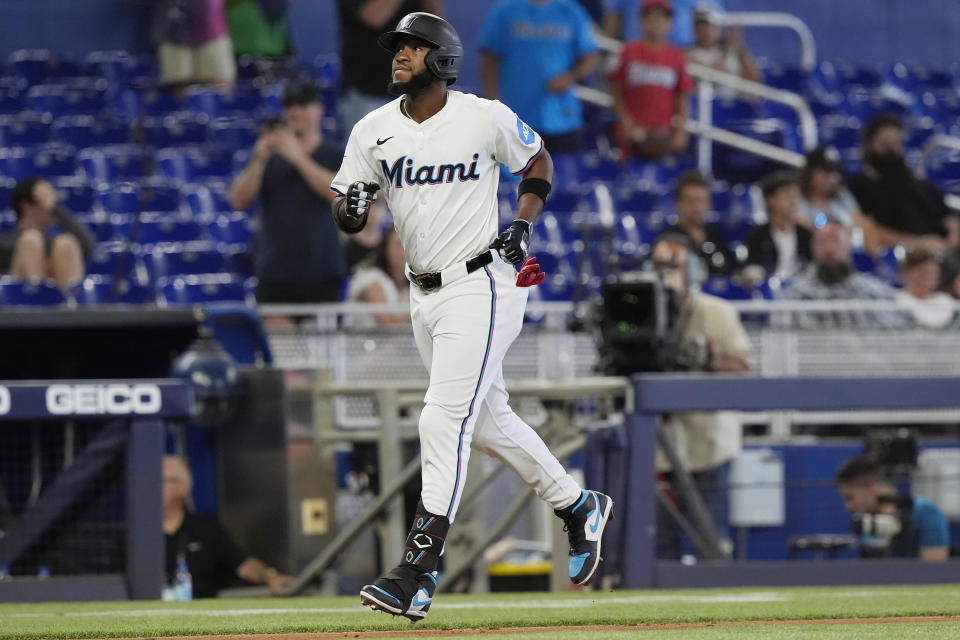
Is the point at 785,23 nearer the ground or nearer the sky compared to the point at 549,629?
nearer the sky

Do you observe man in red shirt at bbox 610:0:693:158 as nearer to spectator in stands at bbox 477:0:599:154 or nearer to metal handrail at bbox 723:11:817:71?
spectator in stands at bbox 477:0:599:154

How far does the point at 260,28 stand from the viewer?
14719 mm

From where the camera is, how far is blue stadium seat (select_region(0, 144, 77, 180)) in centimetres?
1241

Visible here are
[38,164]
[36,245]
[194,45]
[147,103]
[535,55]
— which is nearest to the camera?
[36,245]

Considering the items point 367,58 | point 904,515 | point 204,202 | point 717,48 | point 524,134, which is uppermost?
point 717,48

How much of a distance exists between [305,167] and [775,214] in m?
3.02

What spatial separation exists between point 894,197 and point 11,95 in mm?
7328

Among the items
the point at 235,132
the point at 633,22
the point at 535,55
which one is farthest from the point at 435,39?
the point at 633,22

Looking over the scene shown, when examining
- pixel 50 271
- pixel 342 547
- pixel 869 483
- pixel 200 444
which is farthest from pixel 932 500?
pixel 50 271

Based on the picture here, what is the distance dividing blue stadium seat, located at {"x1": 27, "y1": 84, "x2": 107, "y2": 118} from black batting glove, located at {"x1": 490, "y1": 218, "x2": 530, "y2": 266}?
32.0 feet

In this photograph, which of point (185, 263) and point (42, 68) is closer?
point (185, 263)

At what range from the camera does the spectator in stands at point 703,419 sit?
746 cm

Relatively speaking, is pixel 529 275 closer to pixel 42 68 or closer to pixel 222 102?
pixel 222 102

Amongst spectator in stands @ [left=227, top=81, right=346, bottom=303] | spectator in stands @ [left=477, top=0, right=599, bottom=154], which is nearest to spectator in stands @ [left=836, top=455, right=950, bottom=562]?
spectator in stands @ [left=227, top=81, right=346, bottom=303]
